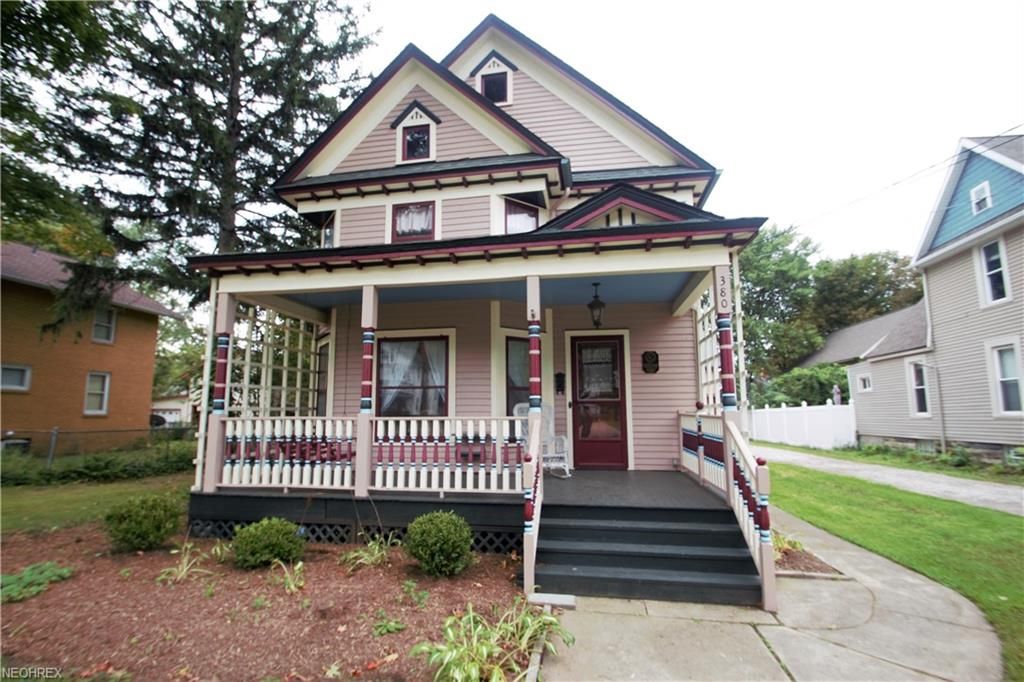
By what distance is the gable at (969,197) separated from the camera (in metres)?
10.9

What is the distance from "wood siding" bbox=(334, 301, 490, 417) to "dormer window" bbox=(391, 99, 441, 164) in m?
2.92

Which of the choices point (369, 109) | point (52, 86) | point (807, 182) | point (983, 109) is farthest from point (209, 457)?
point (807, 182)

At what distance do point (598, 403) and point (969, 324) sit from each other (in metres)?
11.7

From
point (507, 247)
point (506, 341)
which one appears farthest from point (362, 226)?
point (507, 247)

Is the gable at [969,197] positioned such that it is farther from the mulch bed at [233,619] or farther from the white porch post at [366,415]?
the mulch bed at [233,619]

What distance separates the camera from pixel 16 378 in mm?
13086

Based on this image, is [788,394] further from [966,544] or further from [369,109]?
[369,109]

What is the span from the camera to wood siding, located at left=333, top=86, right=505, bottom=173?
27.3 feet

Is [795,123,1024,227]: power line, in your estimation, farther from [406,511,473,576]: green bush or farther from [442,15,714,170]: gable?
[406,511,473,576]: green bush

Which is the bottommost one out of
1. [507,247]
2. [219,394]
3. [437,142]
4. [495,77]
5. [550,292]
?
[219,394]

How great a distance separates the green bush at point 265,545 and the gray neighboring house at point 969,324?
15060 millimetres

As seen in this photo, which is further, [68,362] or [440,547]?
[68,362]

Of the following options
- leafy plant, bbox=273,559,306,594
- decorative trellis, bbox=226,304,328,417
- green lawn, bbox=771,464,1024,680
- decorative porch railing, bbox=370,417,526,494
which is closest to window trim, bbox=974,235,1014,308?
green lawn, bbox=771,464,1024,680

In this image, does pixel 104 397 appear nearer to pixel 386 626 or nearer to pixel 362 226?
pixel 362 226
